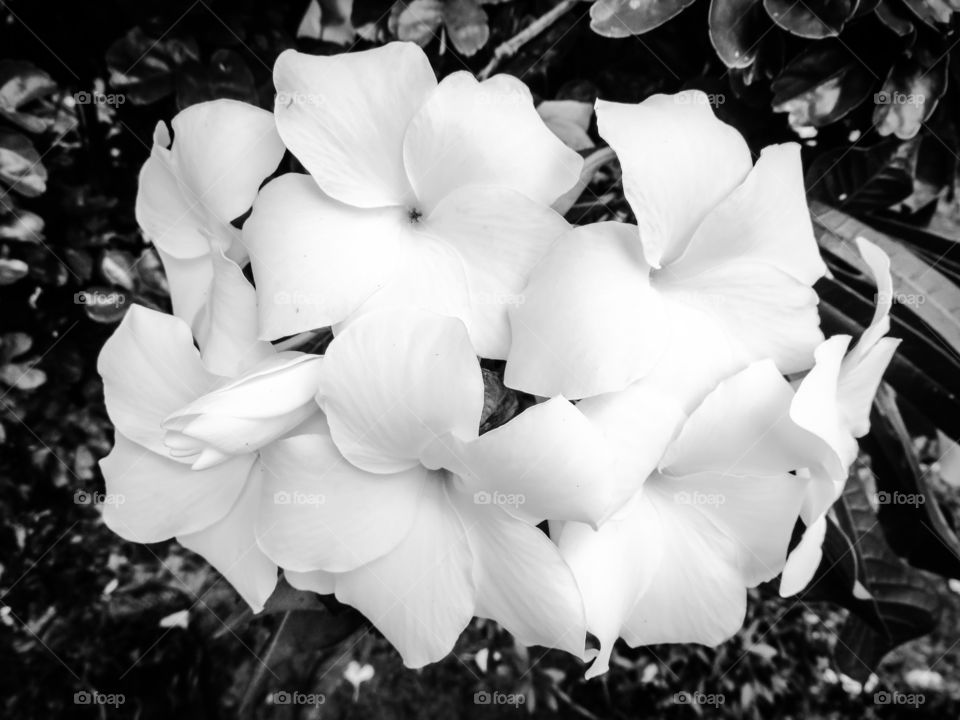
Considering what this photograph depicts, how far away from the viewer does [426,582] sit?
395 mm

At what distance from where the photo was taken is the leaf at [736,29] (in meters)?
0.49

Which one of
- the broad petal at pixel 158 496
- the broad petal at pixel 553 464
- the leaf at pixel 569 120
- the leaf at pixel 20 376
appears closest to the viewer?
the broad petal at pixel 553 464

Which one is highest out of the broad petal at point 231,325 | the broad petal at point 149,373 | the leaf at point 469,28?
the leaf at point 469,28

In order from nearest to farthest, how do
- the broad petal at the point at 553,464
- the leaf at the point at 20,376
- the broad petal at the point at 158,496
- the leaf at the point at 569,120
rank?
1. the broad petal at the point at 553,464
2. the broad petal at the point at 158,496
3. the leaf at the point at 569,120
4. the leaf at the point at 20,376

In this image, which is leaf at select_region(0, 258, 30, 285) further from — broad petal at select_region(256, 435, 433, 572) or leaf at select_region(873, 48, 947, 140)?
leaf at select_region(873, 48, 947, 140)

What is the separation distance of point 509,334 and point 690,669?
0.99 meters

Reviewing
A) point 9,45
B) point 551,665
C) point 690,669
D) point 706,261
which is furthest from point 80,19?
point 690,669

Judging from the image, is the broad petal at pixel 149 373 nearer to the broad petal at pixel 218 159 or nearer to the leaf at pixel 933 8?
the broad petal at pixel 218 159

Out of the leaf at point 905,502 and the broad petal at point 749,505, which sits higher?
the broad petal at point 749,505

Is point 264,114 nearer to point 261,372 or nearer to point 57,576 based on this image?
point 261,372

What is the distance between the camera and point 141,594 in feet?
3.11

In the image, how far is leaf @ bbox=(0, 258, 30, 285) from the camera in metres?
0.62

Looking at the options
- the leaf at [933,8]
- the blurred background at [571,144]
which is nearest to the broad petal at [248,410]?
the blurred background at [571,144]

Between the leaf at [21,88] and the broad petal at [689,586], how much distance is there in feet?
1.78
